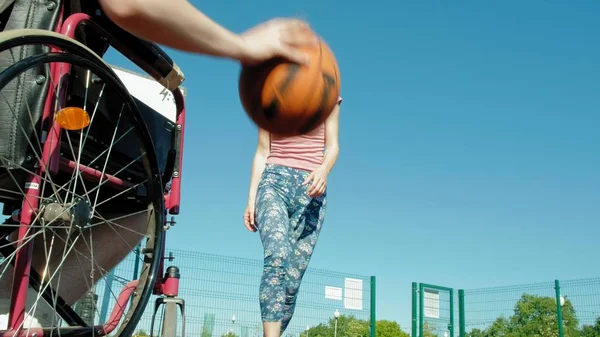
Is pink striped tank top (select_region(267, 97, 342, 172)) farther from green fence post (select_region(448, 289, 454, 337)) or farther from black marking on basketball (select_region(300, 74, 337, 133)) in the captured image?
green fence post (select_region(448, 289, 454, 337))

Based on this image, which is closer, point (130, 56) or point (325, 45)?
point (325, 45)

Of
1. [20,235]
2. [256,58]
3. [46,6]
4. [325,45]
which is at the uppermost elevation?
[46,6]

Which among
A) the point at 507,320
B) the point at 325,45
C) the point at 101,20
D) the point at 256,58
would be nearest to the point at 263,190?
the point at 101,20

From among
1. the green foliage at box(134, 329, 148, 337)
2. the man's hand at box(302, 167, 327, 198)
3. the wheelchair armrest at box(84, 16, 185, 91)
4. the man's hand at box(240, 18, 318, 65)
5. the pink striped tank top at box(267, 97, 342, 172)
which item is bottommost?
the green foliage at box(134, 329, 148, 337)

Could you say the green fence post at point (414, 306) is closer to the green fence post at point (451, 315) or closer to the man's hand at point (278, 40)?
the green fence post at point (451, 315)

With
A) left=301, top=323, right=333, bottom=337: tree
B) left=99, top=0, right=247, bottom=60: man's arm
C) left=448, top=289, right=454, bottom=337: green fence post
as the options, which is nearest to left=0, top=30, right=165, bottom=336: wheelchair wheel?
left=99, top=0, right=247, bottom=60: man's arm

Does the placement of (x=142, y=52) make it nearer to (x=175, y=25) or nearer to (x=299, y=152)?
(x=299, y=152)

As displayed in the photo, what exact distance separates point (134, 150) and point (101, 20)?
0.54 meters

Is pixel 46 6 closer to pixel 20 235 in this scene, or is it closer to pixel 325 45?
pixel 20 235

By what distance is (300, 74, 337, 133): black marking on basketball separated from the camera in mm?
1125

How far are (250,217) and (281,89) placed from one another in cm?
144

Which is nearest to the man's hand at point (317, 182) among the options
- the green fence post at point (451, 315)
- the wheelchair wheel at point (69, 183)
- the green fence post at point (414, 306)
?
the wheelchair wheel at point (69, 183)

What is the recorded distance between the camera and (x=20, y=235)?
5.75 ft

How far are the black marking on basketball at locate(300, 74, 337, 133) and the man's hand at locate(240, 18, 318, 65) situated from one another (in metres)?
0.07
